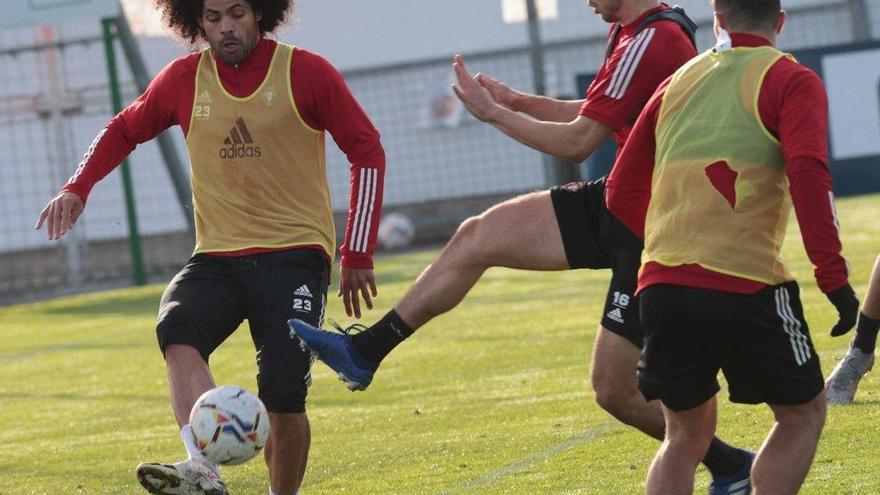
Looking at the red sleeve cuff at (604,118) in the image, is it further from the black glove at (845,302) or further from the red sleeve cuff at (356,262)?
the black glove at (845,302)

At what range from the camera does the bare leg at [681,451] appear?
4.90 meters

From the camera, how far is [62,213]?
250 inches

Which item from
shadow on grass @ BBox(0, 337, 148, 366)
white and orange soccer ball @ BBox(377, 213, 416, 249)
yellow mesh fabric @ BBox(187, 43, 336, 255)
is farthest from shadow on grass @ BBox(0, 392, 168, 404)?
white and orange soccer ball @ BBox(377, 213, 416, 249)

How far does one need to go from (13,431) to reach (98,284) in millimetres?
11650

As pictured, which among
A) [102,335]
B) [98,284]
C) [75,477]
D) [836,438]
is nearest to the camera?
[836,438]

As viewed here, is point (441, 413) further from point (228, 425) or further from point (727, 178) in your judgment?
point (727, 178)

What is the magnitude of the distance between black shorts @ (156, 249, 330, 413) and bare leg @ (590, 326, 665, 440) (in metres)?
1.12

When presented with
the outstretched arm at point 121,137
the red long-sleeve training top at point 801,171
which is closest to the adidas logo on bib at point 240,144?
the outstretched arm at point 121,137

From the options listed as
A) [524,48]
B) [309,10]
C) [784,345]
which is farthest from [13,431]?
[309,10]

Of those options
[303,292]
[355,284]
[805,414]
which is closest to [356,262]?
[355,284]

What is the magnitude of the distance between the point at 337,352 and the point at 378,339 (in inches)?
7.0

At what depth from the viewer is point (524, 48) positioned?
2261cm

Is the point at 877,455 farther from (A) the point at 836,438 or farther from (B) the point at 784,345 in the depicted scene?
(B) the point at 784,345

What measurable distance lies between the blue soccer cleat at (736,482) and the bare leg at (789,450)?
1.17m
